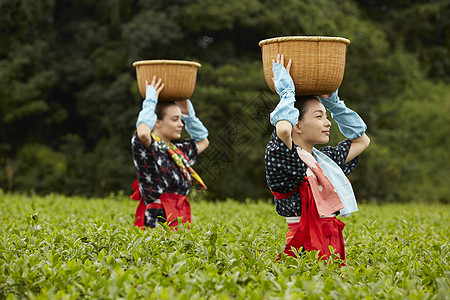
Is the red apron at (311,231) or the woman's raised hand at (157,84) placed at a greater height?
the woman's raised hand at (157,84)

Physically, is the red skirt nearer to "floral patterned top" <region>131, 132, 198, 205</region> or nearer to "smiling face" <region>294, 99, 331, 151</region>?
"smiling face" <region>294, 99, 331, 151</region>

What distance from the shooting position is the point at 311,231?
2.88 meters

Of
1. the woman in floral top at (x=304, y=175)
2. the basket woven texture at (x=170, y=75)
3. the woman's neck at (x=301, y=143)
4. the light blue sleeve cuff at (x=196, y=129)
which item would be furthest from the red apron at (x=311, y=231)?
the light blue sleeve cuff at (x=196, y=129)

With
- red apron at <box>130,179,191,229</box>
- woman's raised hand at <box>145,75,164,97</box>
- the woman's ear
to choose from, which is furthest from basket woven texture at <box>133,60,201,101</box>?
the woman's ear

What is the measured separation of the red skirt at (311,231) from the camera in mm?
2875

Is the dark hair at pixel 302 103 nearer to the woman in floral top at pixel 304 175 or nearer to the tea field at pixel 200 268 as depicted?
the woman in floral top at pixel 304 175

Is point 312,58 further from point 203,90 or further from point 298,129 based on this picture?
point 203,90

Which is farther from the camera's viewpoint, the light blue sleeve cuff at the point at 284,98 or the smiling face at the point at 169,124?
the smiling face at the point at 169,124

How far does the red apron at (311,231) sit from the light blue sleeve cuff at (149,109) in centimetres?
148

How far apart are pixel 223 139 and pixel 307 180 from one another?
878 cm

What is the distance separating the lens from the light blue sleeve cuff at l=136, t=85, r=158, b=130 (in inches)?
155

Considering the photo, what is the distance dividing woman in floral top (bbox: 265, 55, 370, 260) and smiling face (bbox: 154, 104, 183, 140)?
1.51 meters

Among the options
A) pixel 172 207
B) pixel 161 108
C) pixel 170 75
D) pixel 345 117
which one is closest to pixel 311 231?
pixel 345 117

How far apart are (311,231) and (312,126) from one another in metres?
0.59
